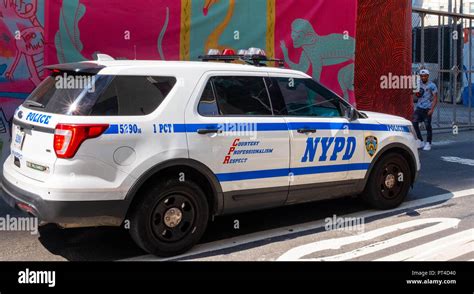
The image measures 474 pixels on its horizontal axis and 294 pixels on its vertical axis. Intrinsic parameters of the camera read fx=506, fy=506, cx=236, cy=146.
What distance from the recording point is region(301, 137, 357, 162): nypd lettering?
5.24 meters

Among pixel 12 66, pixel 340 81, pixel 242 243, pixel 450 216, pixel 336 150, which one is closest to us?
pixel 242 243

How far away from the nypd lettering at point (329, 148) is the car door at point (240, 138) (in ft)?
0.97

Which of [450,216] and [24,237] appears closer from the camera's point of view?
[24,237]

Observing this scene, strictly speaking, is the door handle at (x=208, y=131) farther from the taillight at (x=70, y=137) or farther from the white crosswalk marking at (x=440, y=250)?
the white crosswalk marking at (x=440, y=250)

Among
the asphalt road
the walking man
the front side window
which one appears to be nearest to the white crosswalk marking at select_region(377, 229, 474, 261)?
the asphalt road

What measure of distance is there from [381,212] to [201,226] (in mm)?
2517

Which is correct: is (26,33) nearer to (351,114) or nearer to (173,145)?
(173,145)

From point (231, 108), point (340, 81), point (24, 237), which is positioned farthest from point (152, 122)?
point (340, 81)

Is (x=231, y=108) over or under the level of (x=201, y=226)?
over

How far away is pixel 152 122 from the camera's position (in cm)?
433

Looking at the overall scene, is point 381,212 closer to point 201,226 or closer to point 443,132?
point 201,226
